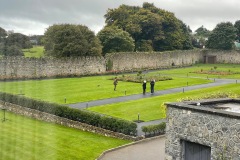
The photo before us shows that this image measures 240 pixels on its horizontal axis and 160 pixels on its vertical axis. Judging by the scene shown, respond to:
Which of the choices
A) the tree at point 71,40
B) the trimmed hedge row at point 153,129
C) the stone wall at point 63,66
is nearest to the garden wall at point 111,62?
the stone wall at point 63,66

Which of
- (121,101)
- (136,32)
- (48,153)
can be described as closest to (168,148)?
(48,153)

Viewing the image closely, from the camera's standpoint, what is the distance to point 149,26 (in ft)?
250

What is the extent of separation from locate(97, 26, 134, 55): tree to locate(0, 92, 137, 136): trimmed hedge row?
38.1 meters

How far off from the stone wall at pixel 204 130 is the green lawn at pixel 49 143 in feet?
Answer: 15.7

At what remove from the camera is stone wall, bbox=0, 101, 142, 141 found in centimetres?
2091

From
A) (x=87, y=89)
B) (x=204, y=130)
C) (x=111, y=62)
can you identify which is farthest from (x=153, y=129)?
(x=111, y=62)

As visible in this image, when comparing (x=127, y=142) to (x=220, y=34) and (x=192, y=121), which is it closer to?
(x=192, y=121)

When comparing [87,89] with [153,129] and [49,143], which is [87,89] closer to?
[153,129]

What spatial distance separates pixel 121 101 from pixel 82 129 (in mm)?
8529

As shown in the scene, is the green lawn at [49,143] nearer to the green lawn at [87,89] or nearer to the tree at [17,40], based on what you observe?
the tree at [17,40]

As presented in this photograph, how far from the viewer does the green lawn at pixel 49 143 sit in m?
15.7

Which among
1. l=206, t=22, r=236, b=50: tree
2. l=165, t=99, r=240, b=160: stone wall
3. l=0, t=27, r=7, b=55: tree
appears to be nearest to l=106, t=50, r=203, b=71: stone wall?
l=206, t=22, r=236, b=50: tree

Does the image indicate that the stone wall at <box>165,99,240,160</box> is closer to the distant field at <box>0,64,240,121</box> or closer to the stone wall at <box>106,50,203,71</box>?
the distant field at <box>0,64,240,121</box>

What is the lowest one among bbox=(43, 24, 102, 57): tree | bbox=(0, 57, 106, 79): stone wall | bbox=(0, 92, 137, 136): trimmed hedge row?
bbox=(0, 92, 137, 136): trimmed hedge row
